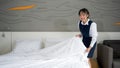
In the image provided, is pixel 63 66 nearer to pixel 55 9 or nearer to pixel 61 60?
pixel 61 60

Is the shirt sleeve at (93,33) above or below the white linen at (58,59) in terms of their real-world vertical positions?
above

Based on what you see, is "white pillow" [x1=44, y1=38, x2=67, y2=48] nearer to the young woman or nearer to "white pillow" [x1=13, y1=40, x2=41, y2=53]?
"white pillow" [x1=13, y1=40, x2=41, y2=53]

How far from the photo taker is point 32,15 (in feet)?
13.9

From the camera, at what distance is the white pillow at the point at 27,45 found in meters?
3.84

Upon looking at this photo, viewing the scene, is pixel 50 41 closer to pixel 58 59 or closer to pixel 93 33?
pixel 58 59

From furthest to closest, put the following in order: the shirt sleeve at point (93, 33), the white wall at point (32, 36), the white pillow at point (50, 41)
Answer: the white wall at point (32, 36)
the white pillow at point (50, 41)
the shirt sleeve at point (93, 33)

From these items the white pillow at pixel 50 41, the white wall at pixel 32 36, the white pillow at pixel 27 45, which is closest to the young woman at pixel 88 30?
the white pillow at pixel 50 41

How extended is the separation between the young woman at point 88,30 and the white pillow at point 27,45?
142 cm

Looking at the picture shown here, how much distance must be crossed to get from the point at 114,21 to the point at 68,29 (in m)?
1.23

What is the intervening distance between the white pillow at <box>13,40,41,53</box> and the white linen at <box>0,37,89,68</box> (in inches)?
29.7

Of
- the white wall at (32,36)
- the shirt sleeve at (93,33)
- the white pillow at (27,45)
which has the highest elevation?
the shirt sleeve at (93,33)

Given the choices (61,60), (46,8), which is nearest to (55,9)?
(46,8)

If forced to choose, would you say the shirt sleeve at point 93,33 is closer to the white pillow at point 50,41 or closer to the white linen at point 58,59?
the white linen at point 58,59

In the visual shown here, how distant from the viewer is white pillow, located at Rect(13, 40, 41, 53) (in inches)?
151
